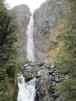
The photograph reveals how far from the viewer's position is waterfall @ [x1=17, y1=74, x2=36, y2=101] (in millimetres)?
21172

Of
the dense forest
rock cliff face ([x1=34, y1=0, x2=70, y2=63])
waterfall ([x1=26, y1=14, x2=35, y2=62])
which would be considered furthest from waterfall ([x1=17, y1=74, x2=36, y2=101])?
the dense forest

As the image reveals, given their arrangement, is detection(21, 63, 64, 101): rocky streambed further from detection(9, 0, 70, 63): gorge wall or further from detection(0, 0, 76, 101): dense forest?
detection(0, 0, 76, 101): dense forest

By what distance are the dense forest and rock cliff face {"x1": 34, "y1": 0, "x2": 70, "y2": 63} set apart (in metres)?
17.1

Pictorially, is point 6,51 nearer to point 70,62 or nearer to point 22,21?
point 70,62

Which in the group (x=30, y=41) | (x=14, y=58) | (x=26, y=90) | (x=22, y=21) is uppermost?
(x=22, y=21)

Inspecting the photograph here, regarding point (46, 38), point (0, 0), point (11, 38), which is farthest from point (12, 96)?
point (46, 38)

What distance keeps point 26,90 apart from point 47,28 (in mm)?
8902

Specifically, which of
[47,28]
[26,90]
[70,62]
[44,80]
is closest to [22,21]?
[47,28]

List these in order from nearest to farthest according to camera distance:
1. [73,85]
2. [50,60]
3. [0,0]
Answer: [73,85] < [0,0] < [50,60]

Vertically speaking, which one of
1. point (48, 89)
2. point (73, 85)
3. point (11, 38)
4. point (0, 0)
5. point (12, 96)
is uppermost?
point (0, 0)

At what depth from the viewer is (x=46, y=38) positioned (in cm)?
2972

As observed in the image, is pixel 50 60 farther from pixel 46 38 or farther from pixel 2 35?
pixel 2 35

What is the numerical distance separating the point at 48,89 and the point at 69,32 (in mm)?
10624

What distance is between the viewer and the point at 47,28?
1179 inches
